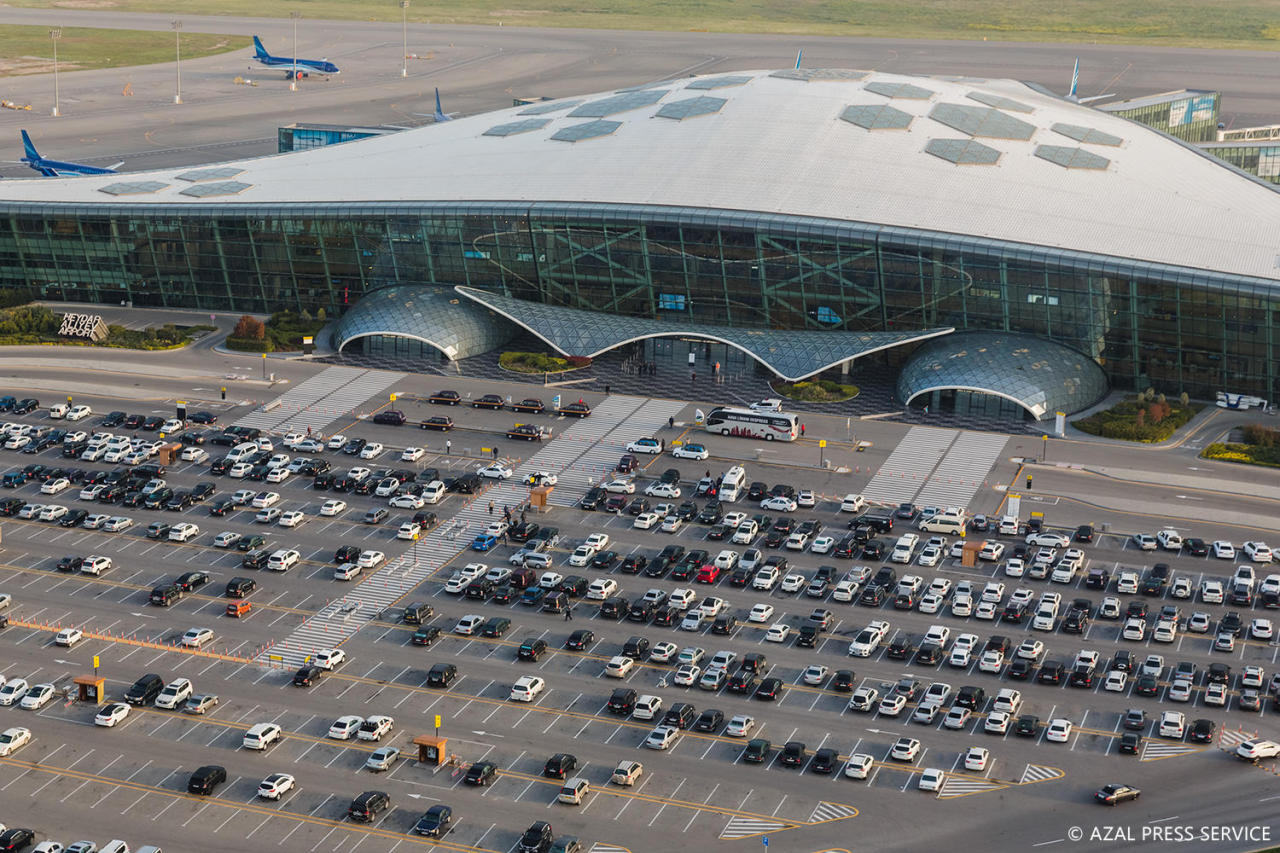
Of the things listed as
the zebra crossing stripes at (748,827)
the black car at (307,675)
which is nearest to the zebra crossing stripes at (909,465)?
the black car at (307,675)

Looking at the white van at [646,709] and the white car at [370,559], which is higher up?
the white car at [370,559]

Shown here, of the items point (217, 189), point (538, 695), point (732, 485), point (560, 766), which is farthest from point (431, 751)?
point (217, 189)

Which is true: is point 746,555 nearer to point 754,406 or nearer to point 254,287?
point 754,406

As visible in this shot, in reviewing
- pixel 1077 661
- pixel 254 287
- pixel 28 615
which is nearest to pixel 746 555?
pixel 1077 661

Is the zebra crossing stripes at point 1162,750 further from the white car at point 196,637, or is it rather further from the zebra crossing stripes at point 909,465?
→ the white car at point 196,637

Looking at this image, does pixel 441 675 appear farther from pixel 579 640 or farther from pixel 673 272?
pixel 673 272

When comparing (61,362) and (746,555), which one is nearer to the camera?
(746,555)
